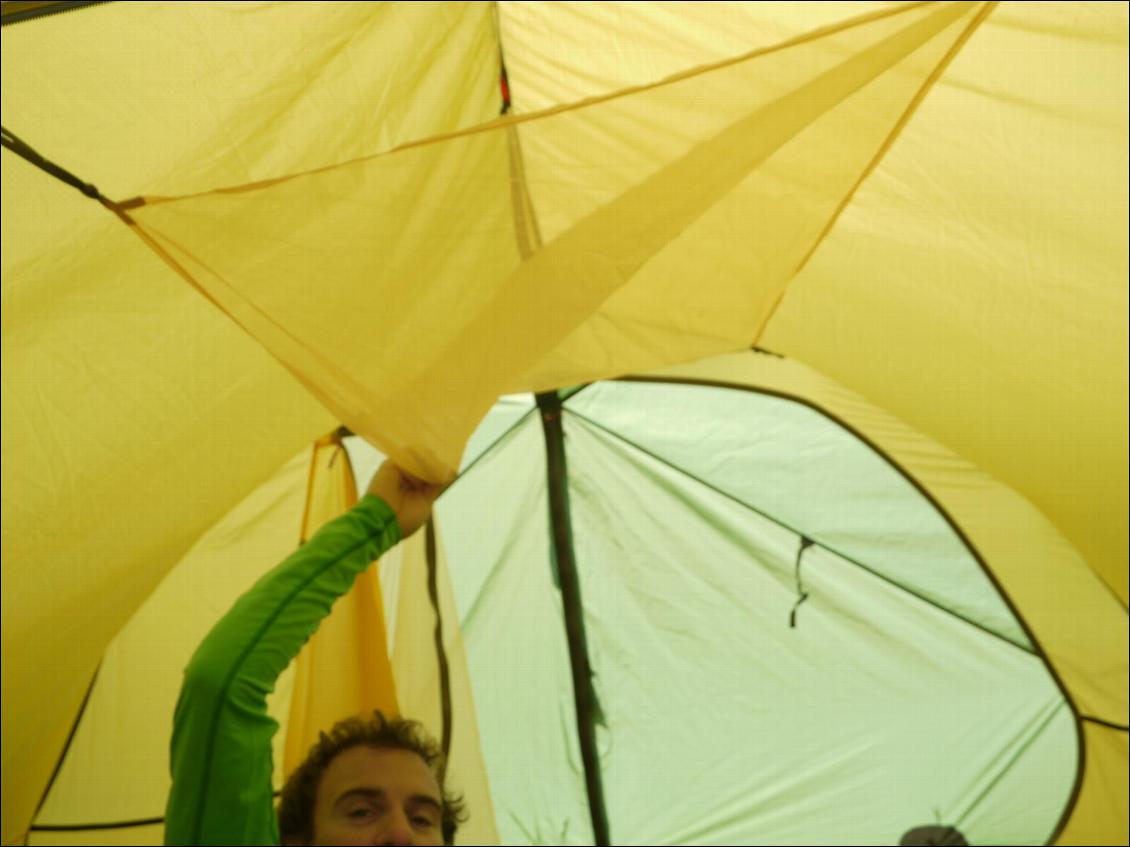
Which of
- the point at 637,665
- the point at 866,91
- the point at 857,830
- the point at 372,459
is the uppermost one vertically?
the point at 372,459

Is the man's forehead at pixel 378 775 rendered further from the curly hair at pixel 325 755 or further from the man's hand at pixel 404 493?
the man's hand at pixel 404 493

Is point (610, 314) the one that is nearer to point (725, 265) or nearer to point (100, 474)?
point (725, 265)

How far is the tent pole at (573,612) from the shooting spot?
241 cm

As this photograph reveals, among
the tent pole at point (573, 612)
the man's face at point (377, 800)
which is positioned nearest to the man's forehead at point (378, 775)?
the man's face at point (377, 800)

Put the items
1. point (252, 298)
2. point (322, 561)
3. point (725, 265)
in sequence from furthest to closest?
point (725, 265) < point (252, 298) < point (322, 561)

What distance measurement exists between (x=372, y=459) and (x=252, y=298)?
3.33 feet

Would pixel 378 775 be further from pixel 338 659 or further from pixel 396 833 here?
pixel 338 659

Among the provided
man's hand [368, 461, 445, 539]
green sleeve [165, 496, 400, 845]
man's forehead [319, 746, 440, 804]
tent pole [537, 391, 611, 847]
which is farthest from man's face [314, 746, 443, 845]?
tent pole [537, 391, 611, 847]

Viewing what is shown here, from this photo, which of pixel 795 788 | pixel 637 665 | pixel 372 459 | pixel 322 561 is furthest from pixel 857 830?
pixel 322 561

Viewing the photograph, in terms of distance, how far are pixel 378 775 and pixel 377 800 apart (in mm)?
38

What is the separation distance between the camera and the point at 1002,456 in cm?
206

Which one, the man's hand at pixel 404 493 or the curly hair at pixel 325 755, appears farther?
the curly hair at pixel 325 755

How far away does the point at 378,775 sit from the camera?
1.63 m

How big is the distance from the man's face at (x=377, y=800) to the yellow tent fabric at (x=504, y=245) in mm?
499
